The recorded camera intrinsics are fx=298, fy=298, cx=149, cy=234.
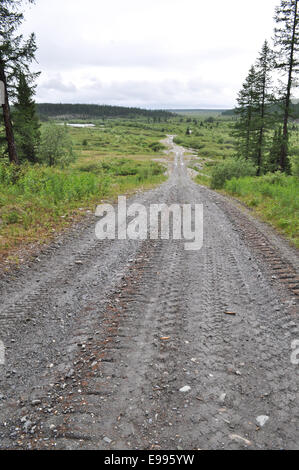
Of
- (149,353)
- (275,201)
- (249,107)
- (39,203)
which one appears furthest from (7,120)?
(249,107)

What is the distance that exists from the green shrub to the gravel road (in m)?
16.3

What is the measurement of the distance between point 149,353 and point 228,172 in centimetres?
2051

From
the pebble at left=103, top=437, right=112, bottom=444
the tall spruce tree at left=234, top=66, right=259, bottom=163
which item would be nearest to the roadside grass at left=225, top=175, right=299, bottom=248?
the pebble at left=103, top=437, right=112, bottom=444

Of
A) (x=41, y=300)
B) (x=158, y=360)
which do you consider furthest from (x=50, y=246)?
(x=158, y=360)

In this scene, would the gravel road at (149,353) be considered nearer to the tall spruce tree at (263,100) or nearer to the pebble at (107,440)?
the pebble at (107,440)

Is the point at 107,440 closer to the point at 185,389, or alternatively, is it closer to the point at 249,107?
the point at 185,389

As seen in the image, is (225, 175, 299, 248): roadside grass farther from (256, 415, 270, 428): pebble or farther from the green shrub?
(256, 415, 270, 428): pebble

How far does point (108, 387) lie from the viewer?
295 cm

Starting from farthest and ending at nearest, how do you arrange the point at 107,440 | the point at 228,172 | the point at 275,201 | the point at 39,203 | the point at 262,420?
the point at 228,172, the point at 275,201, the point at 39,203, the point at 262,420, the point at 107,440

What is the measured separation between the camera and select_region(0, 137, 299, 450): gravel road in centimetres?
251

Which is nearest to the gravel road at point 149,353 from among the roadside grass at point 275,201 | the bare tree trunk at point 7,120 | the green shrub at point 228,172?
the roadside grass at point 275,201

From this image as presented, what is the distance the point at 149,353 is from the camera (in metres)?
3.45

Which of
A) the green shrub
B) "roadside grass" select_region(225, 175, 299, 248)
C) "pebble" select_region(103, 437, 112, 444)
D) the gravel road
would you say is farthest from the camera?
the green shrub

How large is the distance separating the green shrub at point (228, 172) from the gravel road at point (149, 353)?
16.3m
